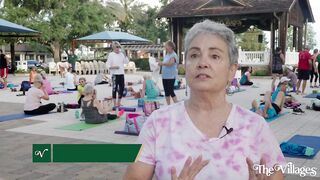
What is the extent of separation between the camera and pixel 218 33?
2031 millimetres

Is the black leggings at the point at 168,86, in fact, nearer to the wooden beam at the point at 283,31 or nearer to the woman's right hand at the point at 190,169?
the woman's right hand at the point at 190,169

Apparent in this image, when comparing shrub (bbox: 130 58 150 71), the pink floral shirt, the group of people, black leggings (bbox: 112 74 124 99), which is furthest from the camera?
shrub (bbox: 130 58 150 71)

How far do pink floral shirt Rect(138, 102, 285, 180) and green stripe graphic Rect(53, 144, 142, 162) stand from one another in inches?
9.6

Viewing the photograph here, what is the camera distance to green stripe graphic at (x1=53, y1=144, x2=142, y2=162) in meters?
2.46

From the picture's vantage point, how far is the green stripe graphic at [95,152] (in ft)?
8.06

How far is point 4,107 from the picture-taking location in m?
12.0

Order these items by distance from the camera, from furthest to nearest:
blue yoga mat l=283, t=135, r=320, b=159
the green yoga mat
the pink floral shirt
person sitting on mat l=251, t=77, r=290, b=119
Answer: person sitting on mat l=251, t=77, r=290, b=119
the green yoga mat
blue yoga mat l=283, t=135, r=320, b=159
the pink floral shirt

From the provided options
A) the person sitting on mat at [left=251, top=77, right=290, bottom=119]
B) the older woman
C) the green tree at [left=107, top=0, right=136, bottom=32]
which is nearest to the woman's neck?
the older woman

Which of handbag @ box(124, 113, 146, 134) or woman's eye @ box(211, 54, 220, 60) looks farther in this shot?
handbag @ box(124, 113, 146, 134)

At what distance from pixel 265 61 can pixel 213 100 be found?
2434 cm

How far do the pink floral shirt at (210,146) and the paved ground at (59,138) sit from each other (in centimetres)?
295

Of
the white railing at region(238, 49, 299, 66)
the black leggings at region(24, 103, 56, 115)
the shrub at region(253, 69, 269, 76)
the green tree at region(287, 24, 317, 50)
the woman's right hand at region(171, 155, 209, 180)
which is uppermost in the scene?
the green tree at region(287, 24, 317, 50)

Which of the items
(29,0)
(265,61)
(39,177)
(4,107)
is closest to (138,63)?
(29,0)

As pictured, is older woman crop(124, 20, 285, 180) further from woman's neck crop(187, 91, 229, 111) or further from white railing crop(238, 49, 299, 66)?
white railing crop(238, 49, 299, 66)
